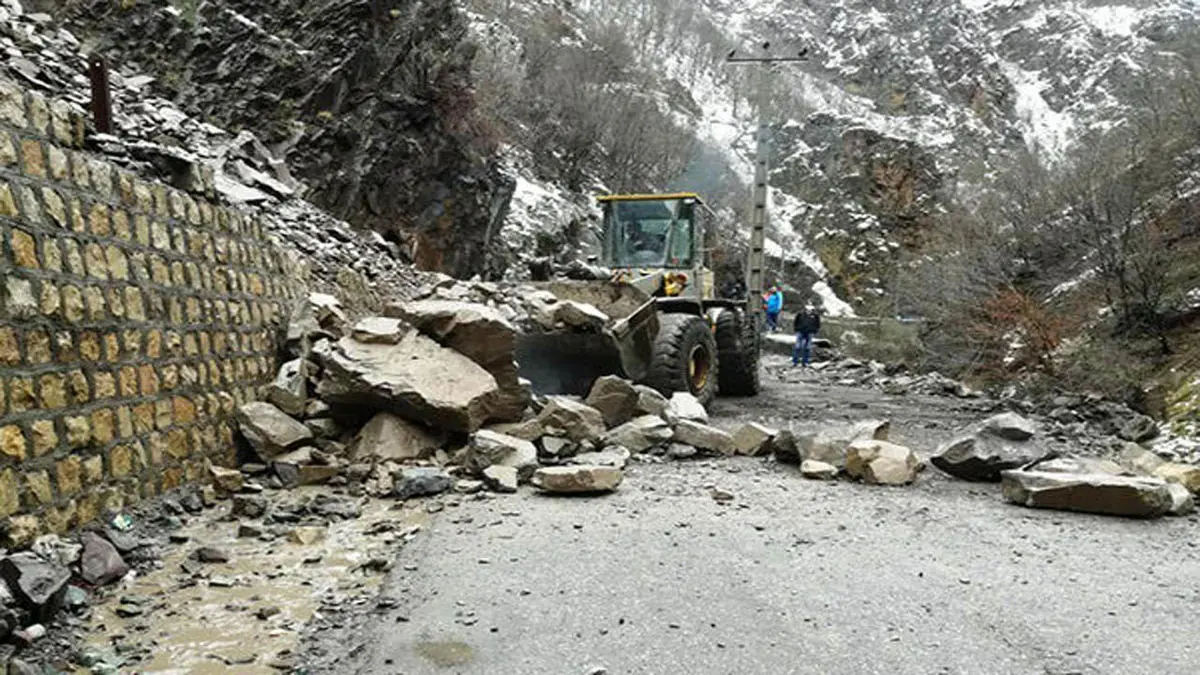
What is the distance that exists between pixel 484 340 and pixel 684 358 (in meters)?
2.69

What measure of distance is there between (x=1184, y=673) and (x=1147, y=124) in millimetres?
13873

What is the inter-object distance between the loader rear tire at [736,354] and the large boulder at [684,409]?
3.05m

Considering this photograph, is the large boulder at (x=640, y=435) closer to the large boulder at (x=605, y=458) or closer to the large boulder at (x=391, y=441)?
the large boulder at (x=605, y=458)

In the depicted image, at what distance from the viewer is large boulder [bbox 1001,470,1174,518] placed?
4.12m

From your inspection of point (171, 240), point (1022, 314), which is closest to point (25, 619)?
point (171, 240)

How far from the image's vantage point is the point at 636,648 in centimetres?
252

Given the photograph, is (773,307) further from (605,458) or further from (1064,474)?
(1064,474)

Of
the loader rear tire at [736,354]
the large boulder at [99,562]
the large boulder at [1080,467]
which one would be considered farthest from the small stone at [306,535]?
the loader rear tire at [736,354]

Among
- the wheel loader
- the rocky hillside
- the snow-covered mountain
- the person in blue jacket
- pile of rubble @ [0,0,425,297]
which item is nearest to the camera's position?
pile of rubble @ [0,0,425,297]

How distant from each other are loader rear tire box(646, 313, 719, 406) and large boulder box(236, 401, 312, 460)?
11.9 feet

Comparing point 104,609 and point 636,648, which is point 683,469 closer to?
point 636,648

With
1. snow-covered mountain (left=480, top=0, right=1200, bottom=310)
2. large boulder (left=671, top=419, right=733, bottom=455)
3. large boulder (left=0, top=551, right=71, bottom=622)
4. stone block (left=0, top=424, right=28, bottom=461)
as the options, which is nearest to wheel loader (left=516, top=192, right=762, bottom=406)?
large boulder (left=671, top=419, right=733, bottom=455)

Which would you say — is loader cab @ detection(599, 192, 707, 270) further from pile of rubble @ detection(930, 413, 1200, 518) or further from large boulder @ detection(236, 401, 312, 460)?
large boulder @ detection(236, 401, 312, 460)

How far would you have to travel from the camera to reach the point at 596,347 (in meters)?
7.15
